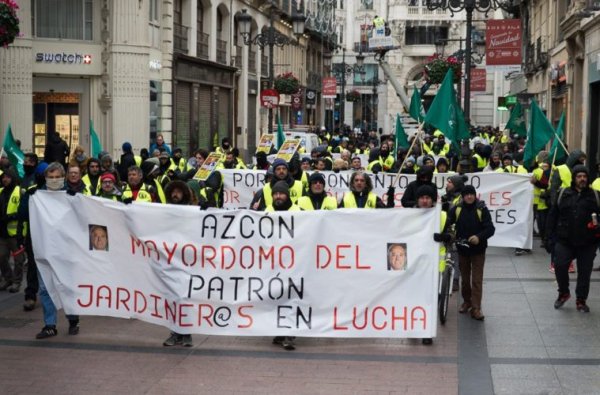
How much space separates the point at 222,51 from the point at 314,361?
32919 mm

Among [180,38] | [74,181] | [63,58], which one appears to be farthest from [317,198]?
[180,38]

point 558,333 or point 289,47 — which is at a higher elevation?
point 289,47

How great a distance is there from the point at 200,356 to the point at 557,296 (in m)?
→ 5.26

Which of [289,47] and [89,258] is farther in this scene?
[289,47]

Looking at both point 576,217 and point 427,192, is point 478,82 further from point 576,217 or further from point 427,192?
point 427,192

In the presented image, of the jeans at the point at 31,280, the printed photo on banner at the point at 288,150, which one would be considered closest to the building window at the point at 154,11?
the printed photo on banner at the point at 288,150

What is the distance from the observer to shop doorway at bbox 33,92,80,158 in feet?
90.2

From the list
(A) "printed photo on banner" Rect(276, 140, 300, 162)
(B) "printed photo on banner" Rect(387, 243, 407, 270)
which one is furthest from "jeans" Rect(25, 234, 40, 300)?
(A) "printed photo on banner" Rect(276, 140, 300, 162)

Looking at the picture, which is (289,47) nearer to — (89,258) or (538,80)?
(538,80)

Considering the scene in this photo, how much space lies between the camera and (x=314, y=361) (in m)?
9.30

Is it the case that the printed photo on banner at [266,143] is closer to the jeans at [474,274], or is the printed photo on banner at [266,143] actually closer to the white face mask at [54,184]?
the jeans at [474,274]

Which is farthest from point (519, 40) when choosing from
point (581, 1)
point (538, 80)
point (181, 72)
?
point (538, 80)

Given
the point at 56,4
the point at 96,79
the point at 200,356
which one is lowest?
the point at 200,356

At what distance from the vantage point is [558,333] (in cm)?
1053
